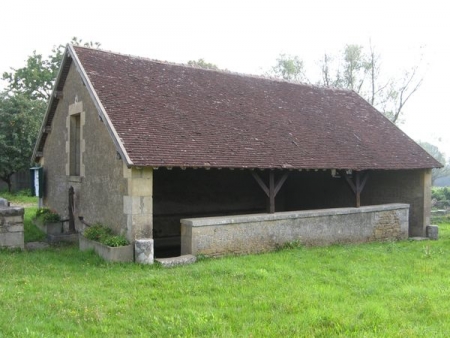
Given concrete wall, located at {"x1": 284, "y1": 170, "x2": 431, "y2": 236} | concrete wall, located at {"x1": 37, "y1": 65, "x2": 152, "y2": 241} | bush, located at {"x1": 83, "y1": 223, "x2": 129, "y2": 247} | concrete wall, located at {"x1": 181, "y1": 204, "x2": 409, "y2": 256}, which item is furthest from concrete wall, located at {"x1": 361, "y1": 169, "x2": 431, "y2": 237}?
bush, located at {"x1": 83, "y1": 223, "x2": 129, "y2": 247}

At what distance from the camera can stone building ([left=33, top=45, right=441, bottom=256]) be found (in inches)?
351

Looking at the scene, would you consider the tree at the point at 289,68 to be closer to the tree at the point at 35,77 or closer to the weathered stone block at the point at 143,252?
the tree at the point at 35,77

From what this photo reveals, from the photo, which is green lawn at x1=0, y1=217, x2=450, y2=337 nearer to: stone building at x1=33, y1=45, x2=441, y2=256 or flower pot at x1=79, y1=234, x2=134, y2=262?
flower pot at x1=79, y1=234, x2=134, y2=262

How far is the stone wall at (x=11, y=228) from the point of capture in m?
9.34

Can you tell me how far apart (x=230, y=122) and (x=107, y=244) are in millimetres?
4165

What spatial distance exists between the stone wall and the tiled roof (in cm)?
302

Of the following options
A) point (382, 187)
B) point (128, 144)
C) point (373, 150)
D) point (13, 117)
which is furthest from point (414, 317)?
point (13, 117)

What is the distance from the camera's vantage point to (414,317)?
532cm

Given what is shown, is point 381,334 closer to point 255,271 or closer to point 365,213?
point 255,271

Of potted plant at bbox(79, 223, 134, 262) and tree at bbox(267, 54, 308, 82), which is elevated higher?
tree at bbox(267, 54, 308, 82)

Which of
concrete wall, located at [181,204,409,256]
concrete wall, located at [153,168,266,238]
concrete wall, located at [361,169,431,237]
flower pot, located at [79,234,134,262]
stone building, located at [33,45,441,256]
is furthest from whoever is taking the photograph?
concrete wall, located at [361,169,431,237]

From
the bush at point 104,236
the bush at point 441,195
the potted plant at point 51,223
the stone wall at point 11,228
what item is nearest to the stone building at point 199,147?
the bush at point 104,236

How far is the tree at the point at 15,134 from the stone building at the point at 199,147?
831 centimetres

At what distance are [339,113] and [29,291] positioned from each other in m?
10.7
